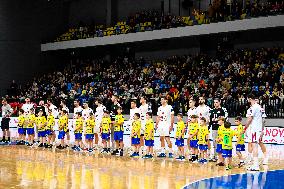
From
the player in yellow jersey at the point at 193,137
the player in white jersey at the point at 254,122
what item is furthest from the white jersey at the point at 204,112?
the player in white jersey at the point at 254,122

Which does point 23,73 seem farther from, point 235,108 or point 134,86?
point 235,108

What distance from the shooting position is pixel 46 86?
42.2 metres

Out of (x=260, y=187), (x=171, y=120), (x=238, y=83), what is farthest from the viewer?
(x=238, y=83)

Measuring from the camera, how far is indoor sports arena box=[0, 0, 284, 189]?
49.1 feet

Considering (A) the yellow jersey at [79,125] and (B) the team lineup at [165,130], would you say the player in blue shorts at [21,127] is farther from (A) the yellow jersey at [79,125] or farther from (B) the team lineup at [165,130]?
(A) the yellow jersey at [79,125]

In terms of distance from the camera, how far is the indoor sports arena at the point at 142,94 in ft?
49.1

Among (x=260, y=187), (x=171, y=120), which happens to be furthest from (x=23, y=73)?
A: (x=260, y=187)

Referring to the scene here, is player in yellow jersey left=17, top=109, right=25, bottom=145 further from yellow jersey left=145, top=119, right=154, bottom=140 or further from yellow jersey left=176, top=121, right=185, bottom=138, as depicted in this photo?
yellow jersey left=176, top=121, right=185, bottom=138

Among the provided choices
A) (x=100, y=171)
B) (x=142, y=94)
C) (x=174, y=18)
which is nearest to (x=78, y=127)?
(x=100, y=171)

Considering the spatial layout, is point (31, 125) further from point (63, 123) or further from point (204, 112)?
point (204, 112)

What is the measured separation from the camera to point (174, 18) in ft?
119

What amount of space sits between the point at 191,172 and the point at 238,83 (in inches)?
603

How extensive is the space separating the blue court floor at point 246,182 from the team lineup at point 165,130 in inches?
44.0

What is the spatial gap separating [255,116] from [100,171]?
15.5 ft
